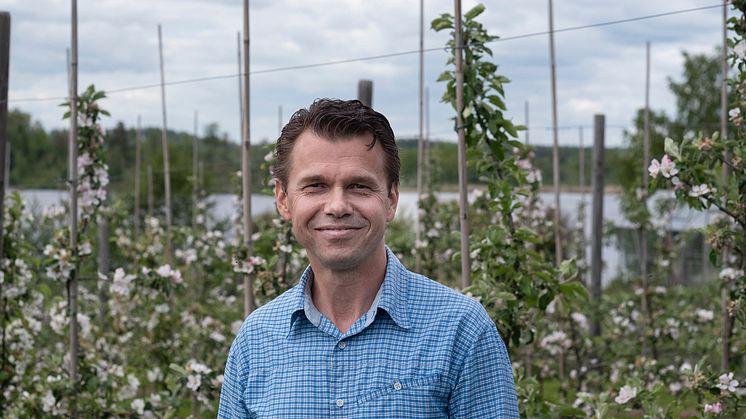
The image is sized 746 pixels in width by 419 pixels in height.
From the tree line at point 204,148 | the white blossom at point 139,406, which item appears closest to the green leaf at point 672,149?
the white blossom at point 139,406

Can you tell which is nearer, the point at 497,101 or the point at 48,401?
the point at 497,101

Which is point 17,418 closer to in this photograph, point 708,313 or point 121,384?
point 121,384

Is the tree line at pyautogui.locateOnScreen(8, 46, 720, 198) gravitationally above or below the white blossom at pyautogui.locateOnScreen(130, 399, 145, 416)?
above

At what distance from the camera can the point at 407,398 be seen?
1.44 meters

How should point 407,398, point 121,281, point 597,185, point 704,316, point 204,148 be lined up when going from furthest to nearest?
point 204,148 < point 597,185 < point 704,316 < point 121,281 < point 407,398

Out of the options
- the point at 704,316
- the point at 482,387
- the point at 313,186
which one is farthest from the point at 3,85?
the point at 704,316

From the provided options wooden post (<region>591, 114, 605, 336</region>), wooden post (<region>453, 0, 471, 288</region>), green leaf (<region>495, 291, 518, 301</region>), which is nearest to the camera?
green leaf (<region>495, 291, 518, 301</region>)

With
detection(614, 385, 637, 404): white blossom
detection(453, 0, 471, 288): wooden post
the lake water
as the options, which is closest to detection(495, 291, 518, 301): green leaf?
detection(453, 0, 471, 288): wooden post

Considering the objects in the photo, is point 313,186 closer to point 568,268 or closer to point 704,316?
point 568,268

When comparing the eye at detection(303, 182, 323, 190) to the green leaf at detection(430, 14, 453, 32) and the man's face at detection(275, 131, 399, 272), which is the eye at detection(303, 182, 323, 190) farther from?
the green leaf at detection(430, 14, 453, 32)

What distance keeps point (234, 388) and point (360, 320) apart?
260mm

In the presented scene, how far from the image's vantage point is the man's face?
1.46 meters

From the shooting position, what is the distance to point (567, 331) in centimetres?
572

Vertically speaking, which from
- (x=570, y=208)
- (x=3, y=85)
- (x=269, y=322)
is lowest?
(x=570, y=208)
